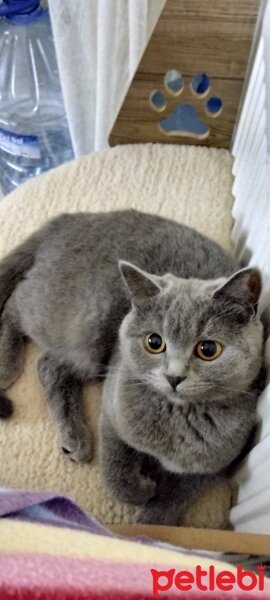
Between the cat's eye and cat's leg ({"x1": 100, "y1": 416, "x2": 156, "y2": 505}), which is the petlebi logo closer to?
the cat's eye

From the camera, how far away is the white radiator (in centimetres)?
74

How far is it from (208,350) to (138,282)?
0.13m

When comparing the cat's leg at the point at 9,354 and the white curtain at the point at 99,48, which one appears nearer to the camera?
the cat's leg at the point at 9,354

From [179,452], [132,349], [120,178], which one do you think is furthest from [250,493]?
[120,178]

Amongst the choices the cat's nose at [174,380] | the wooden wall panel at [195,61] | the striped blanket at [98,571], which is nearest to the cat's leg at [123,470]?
the cat's nose at [174,380]

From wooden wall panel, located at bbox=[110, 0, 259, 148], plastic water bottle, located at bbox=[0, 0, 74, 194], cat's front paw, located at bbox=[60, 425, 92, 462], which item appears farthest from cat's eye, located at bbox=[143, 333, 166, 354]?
plastic water bottle, located at bbox=[0, 0, 74, 194]

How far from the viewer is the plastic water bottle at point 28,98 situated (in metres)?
1.42

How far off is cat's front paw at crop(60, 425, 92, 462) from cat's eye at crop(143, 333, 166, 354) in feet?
0.91

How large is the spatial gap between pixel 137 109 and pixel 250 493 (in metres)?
0.84

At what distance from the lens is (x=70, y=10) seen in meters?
1.26

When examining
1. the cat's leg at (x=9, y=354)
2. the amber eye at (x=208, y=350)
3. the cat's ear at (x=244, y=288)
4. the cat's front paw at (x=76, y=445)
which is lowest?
the cat's front paw at (x=76, y=445)

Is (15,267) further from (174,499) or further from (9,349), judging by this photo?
(174,499)

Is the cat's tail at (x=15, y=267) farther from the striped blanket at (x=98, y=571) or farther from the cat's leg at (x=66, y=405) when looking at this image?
the striped blanket at (x=98, y=571)

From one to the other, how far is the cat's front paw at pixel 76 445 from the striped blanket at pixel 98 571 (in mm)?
474
